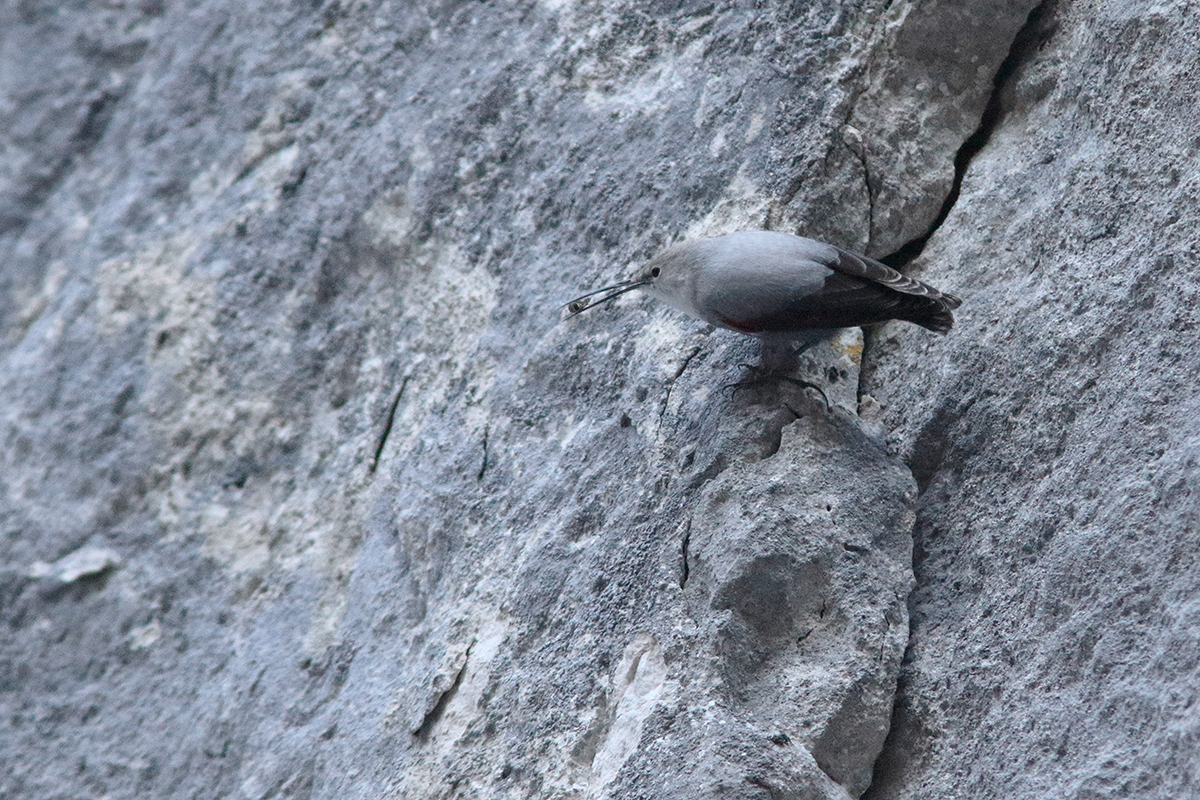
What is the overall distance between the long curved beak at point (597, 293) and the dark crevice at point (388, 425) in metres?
0.59

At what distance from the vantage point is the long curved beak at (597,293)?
9.18 ft

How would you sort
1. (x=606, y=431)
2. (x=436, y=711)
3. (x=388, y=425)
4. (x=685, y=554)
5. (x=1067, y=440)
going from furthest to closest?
1. (x=388, y=425)
2. (x=606, y=431)
3. (x=436, y=711)
4. (x=685, y=554)
5. (x=1067, y=440)

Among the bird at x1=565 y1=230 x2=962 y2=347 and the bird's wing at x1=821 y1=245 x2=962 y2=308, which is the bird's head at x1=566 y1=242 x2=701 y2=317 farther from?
the bird's wing at x1=821 y1=245 x2=962 y2=308

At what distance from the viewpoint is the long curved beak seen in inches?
110

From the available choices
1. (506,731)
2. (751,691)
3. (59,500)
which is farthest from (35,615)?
→ (751,691)

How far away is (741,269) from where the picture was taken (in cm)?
250

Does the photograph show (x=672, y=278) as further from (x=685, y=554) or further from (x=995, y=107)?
(x=995, y=107)

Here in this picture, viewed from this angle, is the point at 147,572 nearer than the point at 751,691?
No

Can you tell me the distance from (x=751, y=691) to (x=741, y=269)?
91 cm

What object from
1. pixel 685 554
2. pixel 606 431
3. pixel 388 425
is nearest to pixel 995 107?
pixel 606 431

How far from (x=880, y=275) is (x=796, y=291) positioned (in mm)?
219

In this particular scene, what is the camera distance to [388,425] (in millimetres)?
3273

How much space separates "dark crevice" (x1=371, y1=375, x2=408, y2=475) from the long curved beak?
0.59m

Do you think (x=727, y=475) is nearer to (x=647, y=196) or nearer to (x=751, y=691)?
(x=751, y=691)
